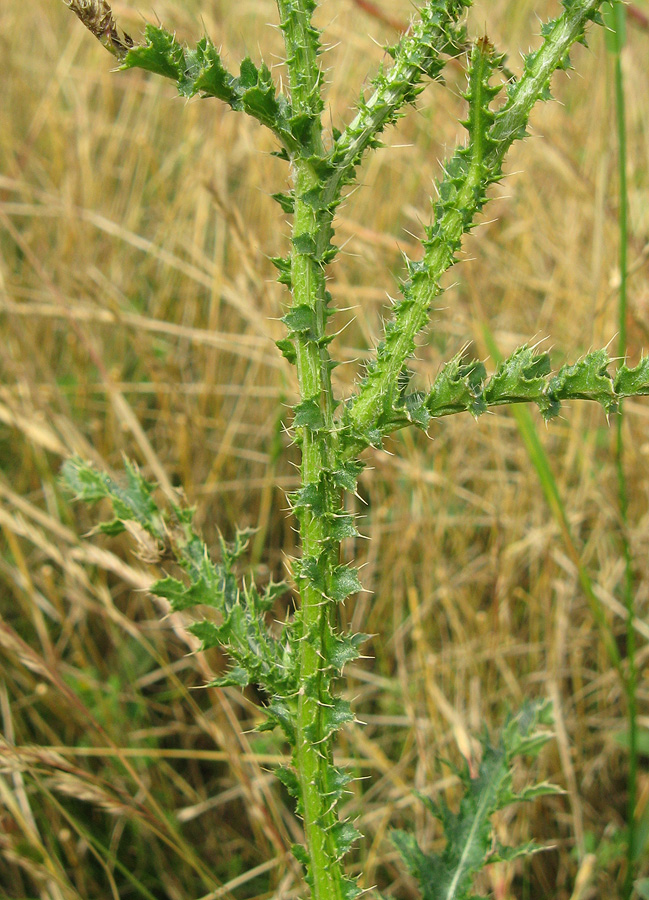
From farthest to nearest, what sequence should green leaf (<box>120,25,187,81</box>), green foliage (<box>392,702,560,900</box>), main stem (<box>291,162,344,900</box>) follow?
green foliage (<box>392,702,560,900</box>) < main stem (<box>291,162,344,900</box>) < green leaf (<box>120,25,187,81</box>)

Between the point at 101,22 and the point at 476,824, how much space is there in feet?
3.84

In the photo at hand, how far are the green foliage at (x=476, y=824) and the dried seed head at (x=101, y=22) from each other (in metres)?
1.04

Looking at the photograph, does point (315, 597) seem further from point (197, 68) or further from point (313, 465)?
point (197, 68)

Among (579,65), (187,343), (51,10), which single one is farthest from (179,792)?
(51,10)

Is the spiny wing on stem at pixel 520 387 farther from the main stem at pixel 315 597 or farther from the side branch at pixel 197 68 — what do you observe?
the side branch at pixel 197 68

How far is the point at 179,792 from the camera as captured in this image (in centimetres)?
208

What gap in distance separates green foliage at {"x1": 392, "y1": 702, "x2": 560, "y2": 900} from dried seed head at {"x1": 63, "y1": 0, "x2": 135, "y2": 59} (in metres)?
1.04

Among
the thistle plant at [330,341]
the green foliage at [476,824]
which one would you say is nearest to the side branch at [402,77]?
the thistle plant at [330,341]

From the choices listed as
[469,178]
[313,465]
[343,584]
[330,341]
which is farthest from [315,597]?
[469,178]

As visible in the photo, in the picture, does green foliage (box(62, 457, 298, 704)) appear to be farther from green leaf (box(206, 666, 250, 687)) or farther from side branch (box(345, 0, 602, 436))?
side branch (box(345, 0, 602, 436))

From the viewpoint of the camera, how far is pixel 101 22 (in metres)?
0.82

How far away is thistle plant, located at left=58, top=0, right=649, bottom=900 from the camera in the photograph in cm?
84

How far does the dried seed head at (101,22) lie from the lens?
2.66 feet

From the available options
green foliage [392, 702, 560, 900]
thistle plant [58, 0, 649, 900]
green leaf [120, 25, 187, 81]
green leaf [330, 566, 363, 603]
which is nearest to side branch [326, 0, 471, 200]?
thistle plant [58, 0, 649, 900]
